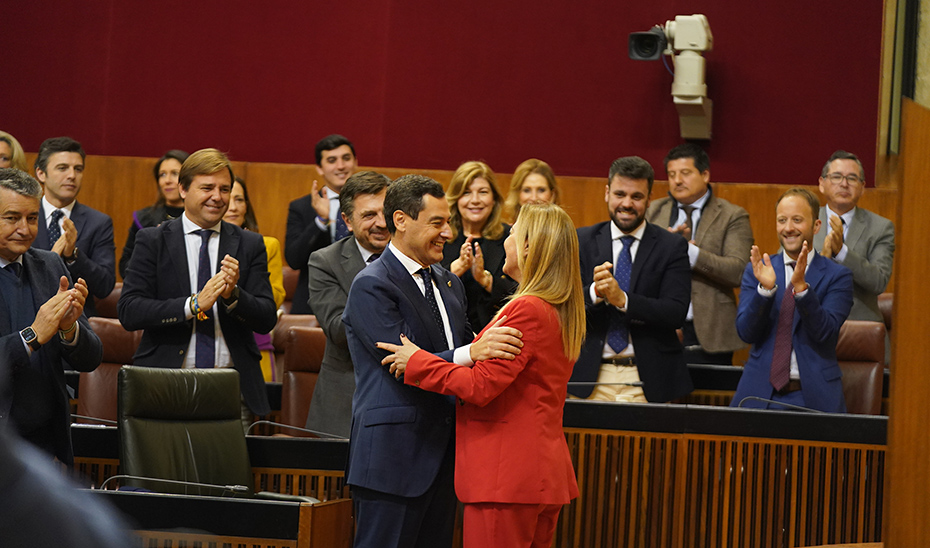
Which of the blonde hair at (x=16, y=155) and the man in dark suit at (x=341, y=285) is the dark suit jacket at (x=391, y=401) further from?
the blonde hair at (x=16, y=155)

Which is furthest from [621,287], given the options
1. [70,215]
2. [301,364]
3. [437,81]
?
[437,81]

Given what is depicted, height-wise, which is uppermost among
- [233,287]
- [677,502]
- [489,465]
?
[233,287]

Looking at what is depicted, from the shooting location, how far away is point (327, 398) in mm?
3279

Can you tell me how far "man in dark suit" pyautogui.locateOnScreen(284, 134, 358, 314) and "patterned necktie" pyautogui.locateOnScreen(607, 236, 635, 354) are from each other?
1387mm

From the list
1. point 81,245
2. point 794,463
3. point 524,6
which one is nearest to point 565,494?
point 794,463

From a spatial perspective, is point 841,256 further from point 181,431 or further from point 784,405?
point 181,431

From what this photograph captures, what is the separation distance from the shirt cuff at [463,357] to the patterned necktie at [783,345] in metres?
1.58

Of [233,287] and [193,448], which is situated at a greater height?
[233,287]

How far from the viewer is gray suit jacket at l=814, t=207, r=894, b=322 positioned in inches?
169

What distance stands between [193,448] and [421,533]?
0.77 meters

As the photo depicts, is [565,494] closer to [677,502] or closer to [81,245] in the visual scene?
[677,502]

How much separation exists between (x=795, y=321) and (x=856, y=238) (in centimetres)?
115

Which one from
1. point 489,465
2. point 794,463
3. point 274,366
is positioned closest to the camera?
point 489,465

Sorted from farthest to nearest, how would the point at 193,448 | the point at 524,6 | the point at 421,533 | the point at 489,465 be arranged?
the point at 524,6, the point at 193,448, the point at 421,533, the point at 489,465
